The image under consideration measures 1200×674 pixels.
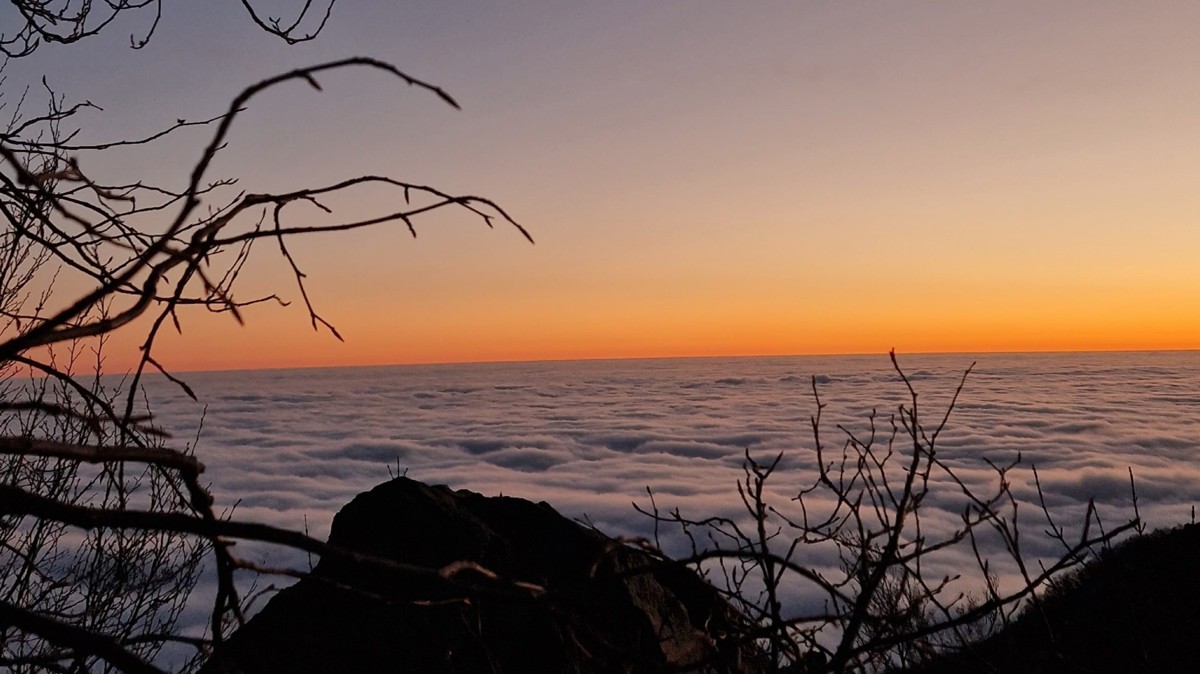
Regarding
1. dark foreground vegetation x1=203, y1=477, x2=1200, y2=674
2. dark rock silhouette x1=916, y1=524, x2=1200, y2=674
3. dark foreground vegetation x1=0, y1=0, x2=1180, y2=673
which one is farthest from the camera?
dark rock silhouette x1=916, y1=524, x2=1200, y2=674

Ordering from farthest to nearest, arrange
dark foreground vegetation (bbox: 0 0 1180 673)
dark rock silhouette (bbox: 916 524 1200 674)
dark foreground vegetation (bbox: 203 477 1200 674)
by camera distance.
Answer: dark rock silhouette (bbox: 916 524 1200 674)
dark foreground vegetation (bbox: 203 477 1200 674)
dark foreground vegetation (bbox: 0 0 1180 673)

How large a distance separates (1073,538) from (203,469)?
48209 mm

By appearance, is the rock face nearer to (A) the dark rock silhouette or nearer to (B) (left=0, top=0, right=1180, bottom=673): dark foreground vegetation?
(B) (left=0, top=0, right=1180, bottom=673): dark foreground vegetation

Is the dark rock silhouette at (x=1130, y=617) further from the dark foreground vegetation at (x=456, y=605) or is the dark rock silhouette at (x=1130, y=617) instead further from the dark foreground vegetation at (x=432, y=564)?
the dark foreground vegetation at (x=456, y=605)

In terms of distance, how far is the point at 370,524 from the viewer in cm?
521

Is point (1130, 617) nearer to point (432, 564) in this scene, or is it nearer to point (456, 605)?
point (432, 564)

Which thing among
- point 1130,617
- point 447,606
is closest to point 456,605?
point 447,606

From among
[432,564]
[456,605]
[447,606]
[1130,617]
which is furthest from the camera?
[1130,617]

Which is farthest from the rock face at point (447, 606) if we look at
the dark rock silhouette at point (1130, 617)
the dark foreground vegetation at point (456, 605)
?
Answer: the dark rock silhouette at point (1130, 617)

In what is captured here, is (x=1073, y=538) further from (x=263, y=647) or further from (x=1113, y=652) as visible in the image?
(x=263, y=647)

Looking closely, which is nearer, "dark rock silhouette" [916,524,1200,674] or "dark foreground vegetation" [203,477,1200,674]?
"dark foreground vegetation" [203,477,1200,674]

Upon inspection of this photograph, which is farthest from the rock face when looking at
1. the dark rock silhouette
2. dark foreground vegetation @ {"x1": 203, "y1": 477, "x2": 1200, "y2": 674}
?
the dark rock silhouette

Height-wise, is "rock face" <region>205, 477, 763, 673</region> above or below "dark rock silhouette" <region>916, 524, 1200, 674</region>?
above

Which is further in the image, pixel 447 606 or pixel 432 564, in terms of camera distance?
pixel 432 564
